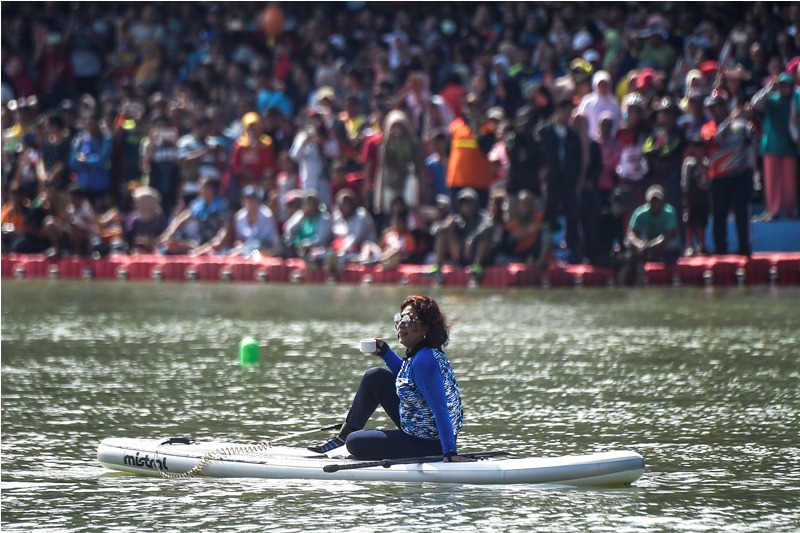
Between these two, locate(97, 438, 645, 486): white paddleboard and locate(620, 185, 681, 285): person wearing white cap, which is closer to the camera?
locate(97, 438, 645, 486): white paddleboard

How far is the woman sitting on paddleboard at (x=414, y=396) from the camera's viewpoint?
9.28 m

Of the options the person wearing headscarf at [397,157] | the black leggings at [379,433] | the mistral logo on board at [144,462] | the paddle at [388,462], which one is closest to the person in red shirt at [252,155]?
the person wearing headscarf at [397,157]

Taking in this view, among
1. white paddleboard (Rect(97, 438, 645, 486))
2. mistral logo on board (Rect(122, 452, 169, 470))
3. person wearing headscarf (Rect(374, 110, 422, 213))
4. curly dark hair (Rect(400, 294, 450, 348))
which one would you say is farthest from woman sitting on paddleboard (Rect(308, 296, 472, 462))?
person wearing headscarf (Rect(374, 110, 422, 213))

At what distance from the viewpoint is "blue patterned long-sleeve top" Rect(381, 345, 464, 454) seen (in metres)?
9.29

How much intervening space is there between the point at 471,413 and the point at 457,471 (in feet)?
9.84

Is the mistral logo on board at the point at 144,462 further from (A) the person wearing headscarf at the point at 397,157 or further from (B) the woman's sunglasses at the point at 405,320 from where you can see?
(A) the person wearing headscarf at the point at 397,157

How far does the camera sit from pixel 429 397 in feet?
30.5

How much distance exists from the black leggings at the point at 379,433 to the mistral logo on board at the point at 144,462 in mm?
1171

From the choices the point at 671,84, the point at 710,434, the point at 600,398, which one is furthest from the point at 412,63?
the point at 710,434

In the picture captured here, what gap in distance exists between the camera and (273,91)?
2652cm

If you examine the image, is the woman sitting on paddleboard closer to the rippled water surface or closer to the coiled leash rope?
the rippled water surface

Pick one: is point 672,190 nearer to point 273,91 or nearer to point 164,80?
point 273,91

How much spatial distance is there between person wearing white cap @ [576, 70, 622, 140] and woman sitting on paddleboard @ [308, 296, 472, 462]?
12629 millimetres

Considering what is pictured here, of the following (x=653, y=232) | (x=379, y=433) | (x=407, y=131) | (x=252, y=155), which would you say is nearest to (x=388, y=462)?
(x=379, y=433)
